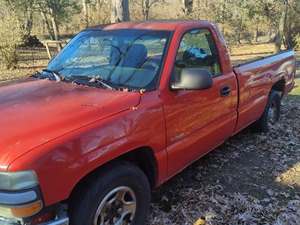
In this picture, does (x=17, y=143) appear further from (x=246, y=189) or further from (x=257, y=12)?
(x=257, y=12)

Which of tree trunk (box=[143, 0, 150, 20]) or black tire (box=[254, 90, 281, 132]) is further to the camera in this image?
tree trunk (box=[143, 0, 150, 20])

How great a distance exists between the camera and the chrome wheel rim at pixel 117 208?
324 centimetres

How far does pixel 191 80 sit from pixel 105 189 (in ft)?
4.17

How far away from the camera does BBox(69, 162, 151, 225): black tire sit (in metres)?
3.04

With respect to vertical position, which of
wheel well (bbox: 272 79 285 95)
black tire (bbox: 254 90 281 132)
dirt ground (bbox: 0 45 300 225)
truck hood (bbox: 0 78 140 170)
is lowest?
dirt ground (bbox: 0 45 300 225)

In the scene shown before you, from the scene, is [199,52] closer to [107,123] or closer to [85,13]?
[107,123]

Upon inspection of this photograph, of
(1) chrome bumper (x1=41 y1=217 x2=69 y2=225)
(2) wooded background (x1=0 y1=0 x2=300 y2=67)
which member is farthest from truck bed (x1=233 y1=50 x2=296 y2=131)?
(2) wooded background (x1=0 y1=0 x2=300 y2=67)

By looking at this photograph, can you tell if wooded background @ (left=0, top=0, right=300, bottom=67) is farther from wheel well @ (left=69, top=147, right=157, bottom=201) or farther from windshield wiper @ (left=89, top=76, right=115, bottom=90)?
wheel well @ (left=69, top=147, right=157, bottom=201)

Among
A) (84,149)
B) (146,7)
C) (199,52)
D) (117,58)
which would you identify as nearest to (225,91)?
(199,52)

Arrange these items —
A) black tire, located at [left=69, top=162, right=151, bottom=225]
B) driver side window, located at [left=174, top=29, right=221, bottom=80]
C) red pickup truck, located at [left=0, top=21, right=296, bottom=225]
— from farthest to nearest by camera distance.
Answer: driver side window, located at [left=174, top=29, right=221, bottom=80]
black tire, located at [left=69, top=162, right=151, bottom=225]
red pickup truck, located at [left=0, top=21, right=296, bottom=225]

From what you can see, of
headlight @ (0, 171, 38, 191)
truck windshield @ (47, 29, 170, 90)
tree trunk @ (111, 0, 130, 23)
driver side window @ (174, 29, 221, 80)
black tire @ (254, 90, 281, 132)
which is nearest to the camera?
headlight @ (0, 171, 38, 191)

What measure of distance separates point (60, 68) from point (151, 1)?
3451cm

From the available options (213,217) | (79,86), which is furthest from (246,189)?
(79,86)

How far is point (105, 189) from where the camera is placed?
3.17m
